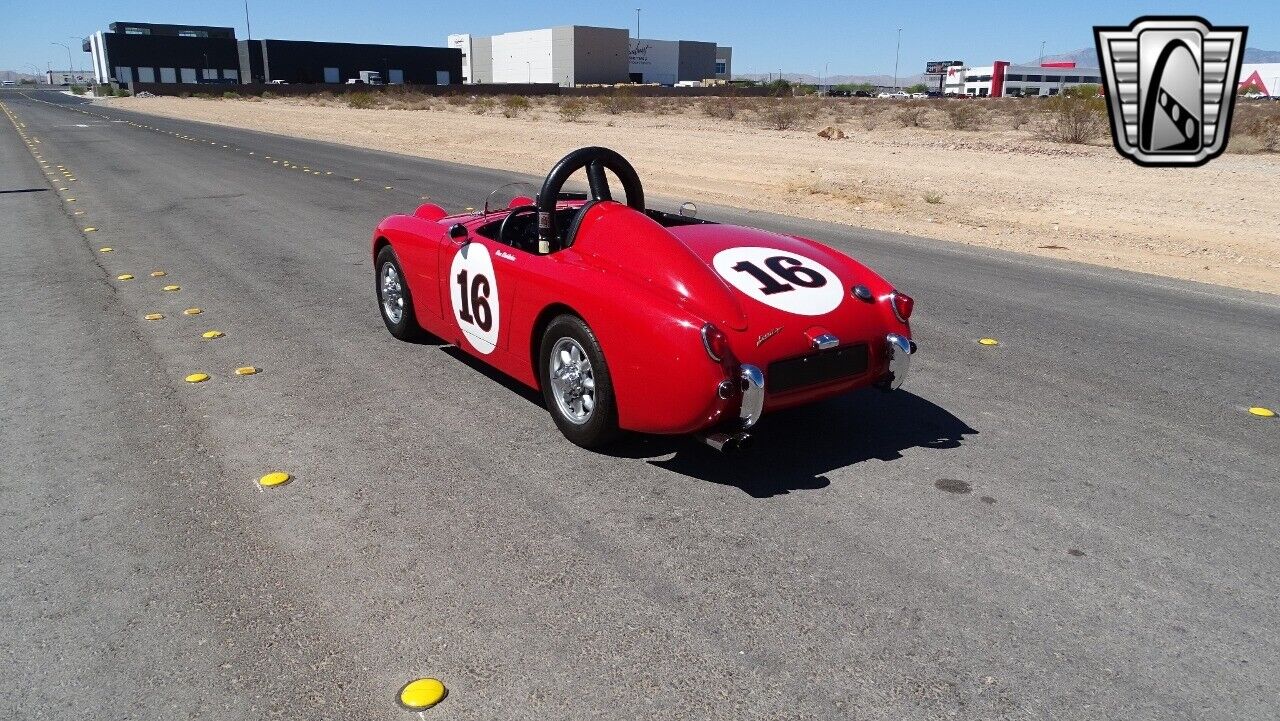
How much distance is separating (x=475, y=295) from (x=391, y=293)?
1.61 m

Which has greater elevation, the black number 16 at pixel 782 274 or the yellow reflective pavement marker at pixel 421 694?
the black number 16 at pixel 782 274

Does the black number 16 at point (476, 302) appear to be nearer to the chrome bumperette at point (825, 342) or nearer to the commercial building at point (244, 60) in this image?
the chrome bumperette at point (825, 342)

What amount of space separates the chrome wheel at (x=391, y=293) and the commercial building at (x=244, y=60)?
405 feet

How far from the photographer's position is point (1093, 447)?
16.5 ft

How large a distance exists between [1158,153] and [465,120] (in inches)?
1296

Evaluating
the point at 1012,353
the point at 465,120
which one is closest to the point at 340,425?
the point at 1012,353

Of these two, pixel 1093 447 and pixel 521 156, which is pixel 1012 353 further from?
pixel 521 156

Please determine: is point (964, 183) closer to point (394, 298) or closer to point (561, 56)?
point (394, 298)

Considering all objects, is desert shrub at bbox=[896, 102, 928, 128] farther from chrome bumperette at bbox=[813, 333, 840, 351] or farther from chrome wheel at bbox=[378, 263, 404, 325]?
chrome bumperette at bbox=[813, 333, 840, 351]

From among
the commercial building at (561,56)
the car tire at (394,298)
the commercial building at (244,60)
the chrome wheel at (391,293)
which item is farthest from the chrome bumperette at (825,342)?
the commercial building at (244,60)

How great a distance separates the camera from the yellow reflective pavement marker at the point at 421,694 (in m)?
2.95

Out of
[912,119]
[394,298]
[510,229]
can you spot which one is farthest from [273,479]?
[912,119]

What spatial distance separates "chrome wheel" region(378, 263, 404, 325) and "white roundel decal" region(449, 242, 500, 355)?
3.48 feet

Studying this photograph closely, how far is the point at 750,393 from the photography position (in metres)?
4.26
